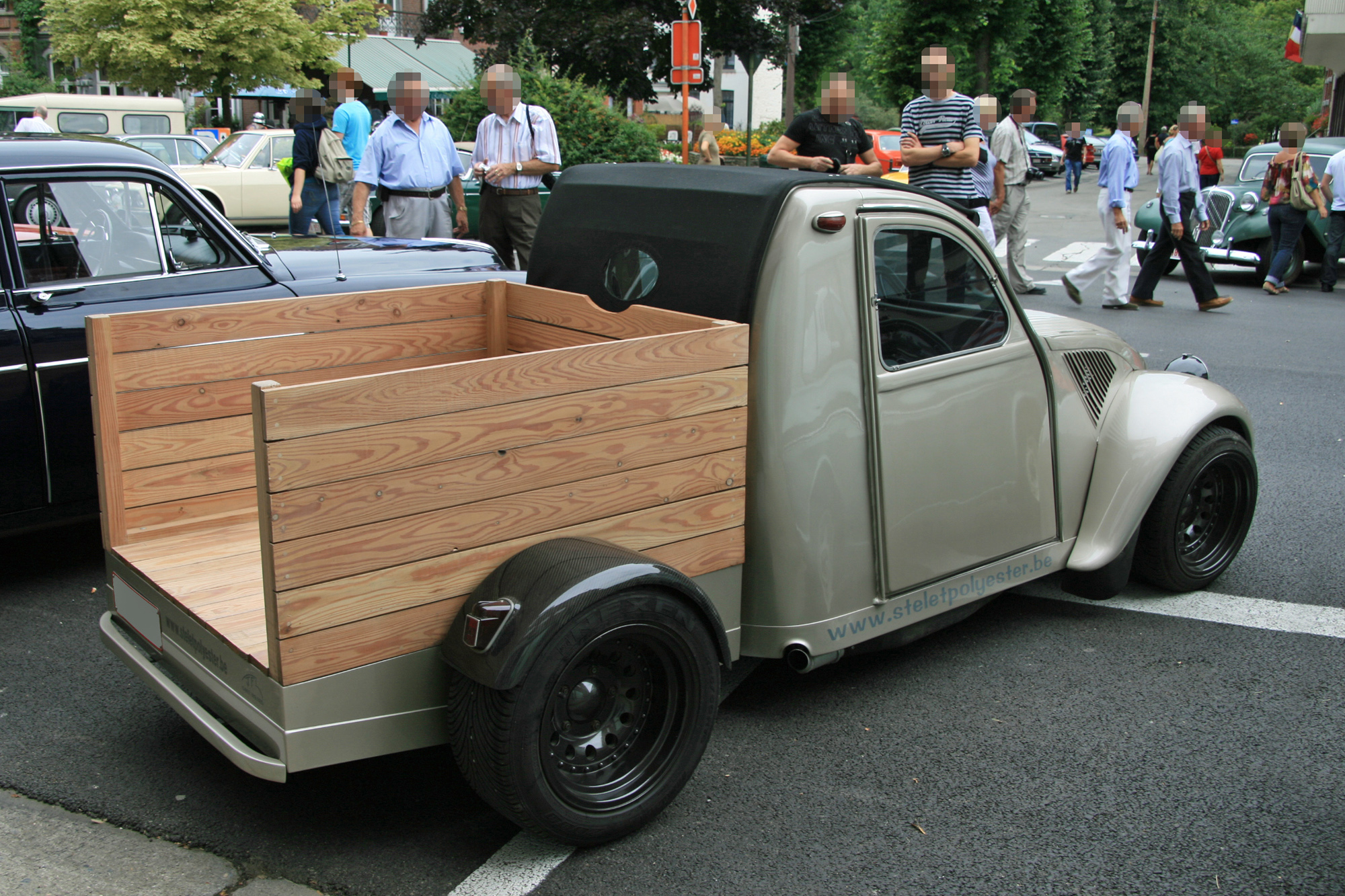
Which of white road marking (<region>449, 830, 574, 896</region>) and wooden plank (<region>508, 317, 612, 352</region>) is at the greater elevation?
wooden plank (<region>508, 317, 612, 352</region>)

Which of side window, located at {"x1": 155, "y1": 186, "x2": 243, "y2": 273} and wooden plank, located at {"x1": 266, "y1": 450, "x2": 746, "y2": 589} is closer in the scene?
wooden plank, located at {"x1": 266, "y1": 450, "x2": 746, "y2": 589}

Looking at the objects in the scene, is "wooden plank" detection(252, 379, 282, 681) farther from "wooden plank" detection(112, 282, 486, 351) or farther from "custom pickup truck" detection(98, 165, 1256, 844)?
"wooden plank" detection(112, 282, 486, 351)

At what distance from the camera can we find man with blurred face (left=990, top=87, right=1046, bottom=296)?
10844mm

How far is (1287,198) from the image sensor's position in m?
12.4

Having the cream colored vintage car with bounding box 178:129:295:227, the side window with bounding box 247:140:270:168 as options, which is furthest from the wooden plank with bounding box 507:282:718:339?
the side window with bounding box 247:140:270:168

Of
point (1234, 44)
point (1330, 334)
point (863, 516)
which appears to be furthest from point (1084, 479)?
point (1234, 44)

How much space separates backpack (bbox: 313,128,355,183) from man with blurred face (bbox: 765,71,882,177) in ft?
16.8

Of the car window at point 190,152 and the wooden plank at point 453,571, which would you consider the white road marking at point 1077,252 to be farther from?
the wooden plank at point 453,571

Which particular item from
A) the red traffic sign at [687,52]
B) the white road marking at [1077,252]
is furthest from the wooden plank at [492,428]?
the white road marking at [1077,252]

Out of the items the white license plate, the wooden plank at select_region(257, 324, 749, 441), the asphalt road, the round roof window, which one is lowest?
the asphalt road

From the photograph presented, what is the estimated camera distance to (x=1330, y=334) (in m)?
10.4

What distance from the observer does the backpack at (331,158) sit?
1069 centimetres

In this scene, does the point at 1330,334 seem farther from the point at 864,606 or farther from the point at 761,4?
the point at 761,4

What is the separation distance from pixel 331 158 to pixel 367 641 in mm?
9217
